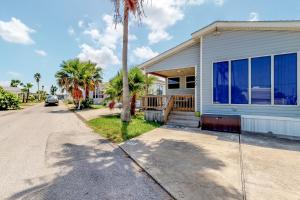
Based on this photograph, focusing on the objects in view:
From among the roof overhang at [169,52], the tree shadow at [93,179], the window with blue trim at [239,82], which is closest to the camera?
the tree shadow at [93,179]

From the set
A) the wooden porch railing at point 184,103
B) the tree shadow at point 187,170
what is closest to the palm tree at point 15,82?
the wooden porch railing at point 184,103

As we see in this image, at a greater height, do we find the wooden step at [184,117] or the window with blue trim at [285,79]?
the window with blue trim at [285,79]

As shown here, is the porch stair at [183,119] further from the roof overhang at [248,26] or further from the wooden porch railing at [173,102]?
the roof overhang at [248,26]

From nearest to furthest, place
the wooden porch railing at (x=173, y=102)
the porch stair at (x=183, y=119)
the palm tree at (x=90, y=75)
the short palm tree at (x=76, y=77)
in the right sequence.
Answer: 1. the porch stair at (x=183, y=119)
2. the wooden porch railing at (x=173, y=102)
3. the short palm tree at (x=76, y=77)
4. the palm tree at (x=90, y=75)

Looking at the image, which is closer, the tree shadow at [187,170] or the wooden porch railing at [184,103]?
the tree shadow at [187,170]

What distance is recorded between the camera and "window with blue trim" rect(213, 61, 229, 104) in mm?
8430

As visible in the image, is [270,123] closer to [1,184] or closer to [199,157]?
[199,157]

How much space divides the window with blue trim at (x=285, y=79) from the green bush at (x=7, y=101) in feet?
93.1

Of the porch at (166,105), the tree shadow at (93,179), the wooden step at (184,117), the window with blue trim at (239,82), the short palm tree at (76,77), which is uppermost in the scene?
the short palm tree at (76,77)

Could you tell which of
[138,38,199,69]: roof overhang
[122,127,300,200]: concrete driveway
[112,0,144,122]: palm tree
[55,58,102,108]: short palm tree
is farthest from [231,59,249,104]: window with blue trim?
[55,58,102,108]: short palm tree

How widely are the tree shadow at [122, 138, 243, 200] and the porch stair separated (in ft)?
11.4

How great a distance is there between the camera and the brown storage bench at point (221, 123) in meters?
7.91

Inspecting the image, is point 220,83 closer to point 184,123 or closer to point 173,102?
point 184,123

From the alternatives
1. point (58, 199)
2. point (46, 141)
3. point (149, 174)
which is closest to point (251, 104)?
point (149, 174)
